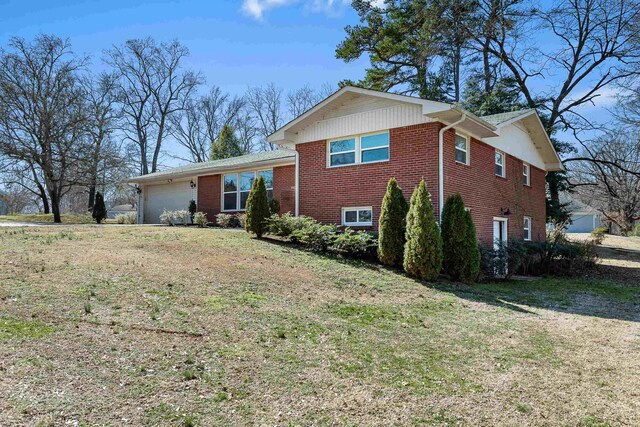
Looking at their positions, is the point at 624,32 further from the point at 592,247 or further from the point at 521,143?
the point at 592,247

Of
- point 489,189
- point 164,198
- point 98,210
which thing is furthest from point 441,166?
point 98,210

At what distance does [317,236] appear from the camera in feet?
37.3

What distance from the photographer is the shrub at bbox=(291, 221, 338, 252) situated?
1133 cm

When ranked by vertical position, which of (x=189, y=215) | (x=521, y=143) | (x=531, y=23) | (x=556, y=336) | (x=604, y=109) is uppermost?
(x=531, y=23)

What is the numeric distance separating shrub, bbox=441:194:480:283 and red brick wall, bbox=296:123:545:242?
0.79 meters

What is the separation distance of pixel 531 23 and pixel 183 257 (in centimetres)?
2399

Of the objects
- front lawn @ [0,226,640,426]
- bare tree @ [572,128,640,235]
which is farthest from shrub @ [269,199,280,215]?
bare tree @ [572,128,640,235]

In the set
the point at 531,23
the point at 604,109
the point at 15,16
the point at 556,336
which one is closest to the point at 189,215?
the point at 15,16

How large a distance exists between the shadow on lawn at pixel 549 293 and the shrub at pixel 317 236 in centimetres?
29

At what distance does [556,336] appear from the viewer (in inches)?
237

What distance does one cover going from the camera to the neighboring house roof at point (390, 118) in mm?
11294

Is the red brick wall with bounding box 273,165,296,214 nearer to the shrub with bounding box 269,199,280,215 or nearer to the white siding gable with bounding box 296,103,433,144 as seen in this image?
the shrub with bounding box 269,199,280,215

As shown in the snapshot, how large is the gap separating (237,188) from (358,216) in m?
7.70

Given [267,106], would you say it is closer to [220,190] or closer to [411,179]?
[220,190]
